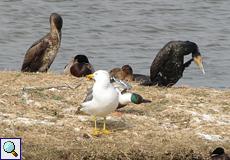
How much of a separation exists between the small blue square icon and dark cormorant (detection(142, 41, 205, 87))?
4341mm

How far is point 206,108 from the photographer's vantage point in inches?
236

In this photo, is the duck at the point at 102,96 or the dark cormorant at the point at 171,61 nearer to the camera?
the duck at the point at 102,96

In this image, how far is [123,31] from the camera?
48.2ft

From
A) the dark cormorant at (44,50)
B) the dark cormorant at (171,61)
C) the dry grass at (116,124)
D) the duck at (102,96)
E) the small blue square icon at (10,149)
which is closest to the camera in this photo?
the small blue square icon at (10,149)

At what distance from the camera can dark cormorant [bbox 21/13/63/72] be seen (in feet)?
27.6

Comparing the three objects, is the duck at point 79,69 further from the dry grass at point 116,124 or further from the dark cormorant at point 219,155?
the dark cormorant at point 219,155

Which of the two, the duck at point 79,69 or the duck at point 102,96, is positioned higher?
the duck at point 102,96

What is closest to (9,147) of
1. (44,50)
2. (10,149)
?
(10,149)

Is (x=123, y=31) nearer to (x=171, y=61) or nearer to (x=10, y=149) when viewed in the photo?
(x=171, y=61)

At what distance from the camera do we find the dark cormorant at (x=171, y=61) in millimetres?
7953

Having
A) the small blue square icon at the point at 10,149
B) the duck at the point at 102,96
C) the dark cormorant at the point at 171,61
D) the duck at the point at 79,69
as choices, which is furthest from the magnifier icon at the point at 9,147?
the dark cormorant at the point at 171,61

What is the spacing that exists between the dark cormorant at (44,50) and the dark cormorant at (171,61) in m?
2.27

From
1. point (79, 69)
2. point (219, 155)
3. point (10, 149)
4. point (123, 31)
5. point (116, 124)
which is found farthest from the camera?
point (123, 31)

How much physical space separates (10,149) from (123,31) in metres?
11.1
